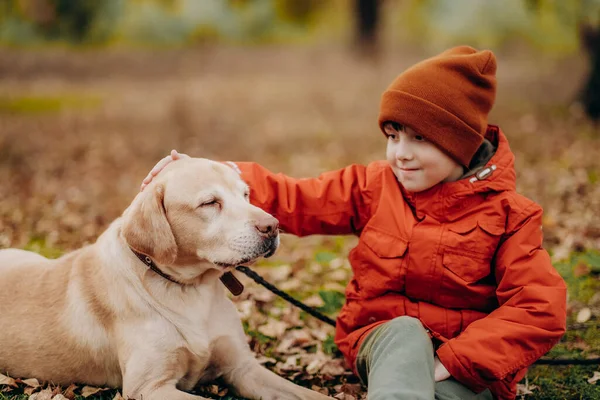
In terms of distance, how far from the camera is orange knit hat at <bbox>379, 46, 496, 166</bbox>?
10.8 ft

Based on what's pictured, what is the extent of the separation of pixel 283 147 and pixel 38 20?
8108 millimetres

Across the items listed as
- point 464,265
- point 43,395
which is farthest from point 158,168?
point 464,265

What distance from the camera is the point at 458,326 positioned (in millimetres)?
3348

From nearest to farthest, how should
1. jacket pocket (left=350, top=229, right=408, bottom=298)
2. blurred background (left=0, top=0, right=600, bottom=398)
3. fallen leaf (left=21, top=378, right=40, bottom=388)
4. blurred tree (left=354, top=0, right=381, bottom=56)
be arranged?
jacket pocket (left=350, top=229, right=408, bottom=298) < fallen leaf (left=21, top=378, right=40, bottom=388) < blurred background (left=0, top=0, right=600, bottom=398) < blurred tree (left=354, top=0, right=381, bottom=56)

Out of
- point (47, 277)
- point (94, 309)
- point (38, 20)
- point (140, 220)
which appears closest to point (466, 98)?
point (140, 220)

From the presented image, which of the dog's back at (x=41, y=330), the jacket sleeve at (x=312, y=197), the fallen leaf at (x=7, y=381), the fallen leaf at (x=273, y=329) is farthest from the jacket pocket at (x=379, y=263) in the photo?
the fallen leaf at (x=7, y=381)

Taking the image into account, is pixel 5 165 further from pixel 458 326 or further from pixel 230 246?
pixel 458 326

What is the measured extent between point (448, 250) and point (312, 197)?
2.93ft

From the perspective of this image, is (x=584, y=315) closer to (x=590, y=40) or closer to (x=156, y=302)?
(x=156, y=302)

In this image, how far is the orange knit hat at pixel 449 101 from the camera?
A: 3.29 metres

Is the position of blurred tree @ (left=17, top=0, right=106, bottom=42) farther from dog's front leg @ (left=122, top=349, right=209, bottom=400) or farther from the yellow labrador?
dog's front leg @ (left=122, top=349, right=209, bottom=400)

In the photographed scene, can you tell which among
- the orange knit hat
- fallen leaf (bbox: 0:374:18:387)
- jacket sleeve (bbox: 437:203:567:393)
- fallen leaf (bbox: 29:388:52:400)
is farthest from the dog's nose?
fallen leaf (bbox: 0:374:18:387)

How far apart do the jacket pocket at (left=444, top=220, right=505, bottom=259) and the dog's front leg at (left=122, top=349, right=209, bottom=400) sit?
161 centimetres

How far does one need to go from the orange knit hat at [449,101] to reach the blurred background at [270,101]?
164 cm
